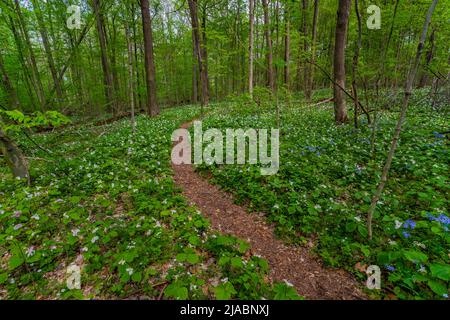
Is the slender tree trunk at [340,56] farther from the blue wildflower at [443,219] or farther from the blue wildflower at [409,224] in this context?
the blue wildflower at [409,224]

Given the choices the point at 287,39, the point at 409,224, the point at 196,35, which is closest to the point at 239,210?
the point at 409,224

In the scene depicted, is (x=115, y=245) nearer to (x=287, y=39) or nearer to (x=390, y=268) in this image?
(x=390, y=268)

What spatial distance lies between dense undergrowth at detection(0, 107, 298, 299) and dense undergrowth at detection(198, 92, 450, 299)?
51.0 inches

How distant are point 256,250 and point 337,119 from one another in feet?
25.7

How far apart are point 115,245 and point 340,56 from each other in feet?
31.6

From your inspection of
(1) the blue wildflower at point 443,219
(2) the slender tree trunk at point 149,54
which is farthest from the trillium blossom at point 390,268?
(2) the slender tree trunk at point 149,54

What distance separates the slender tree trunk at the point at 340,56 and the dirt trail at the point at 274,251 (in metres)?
6.21

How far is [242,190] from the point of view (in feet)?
16.7

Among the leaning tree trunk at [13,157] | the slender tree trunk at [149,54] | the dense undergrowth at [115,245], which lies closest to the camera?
the dense undergrowth at [115,245]

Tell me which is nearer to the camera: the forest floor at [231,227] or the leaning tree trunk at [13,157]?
the forest floor at [231,227]

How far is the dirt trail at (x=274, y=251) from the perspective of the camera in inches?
114

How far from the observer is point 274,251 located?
3586mm
